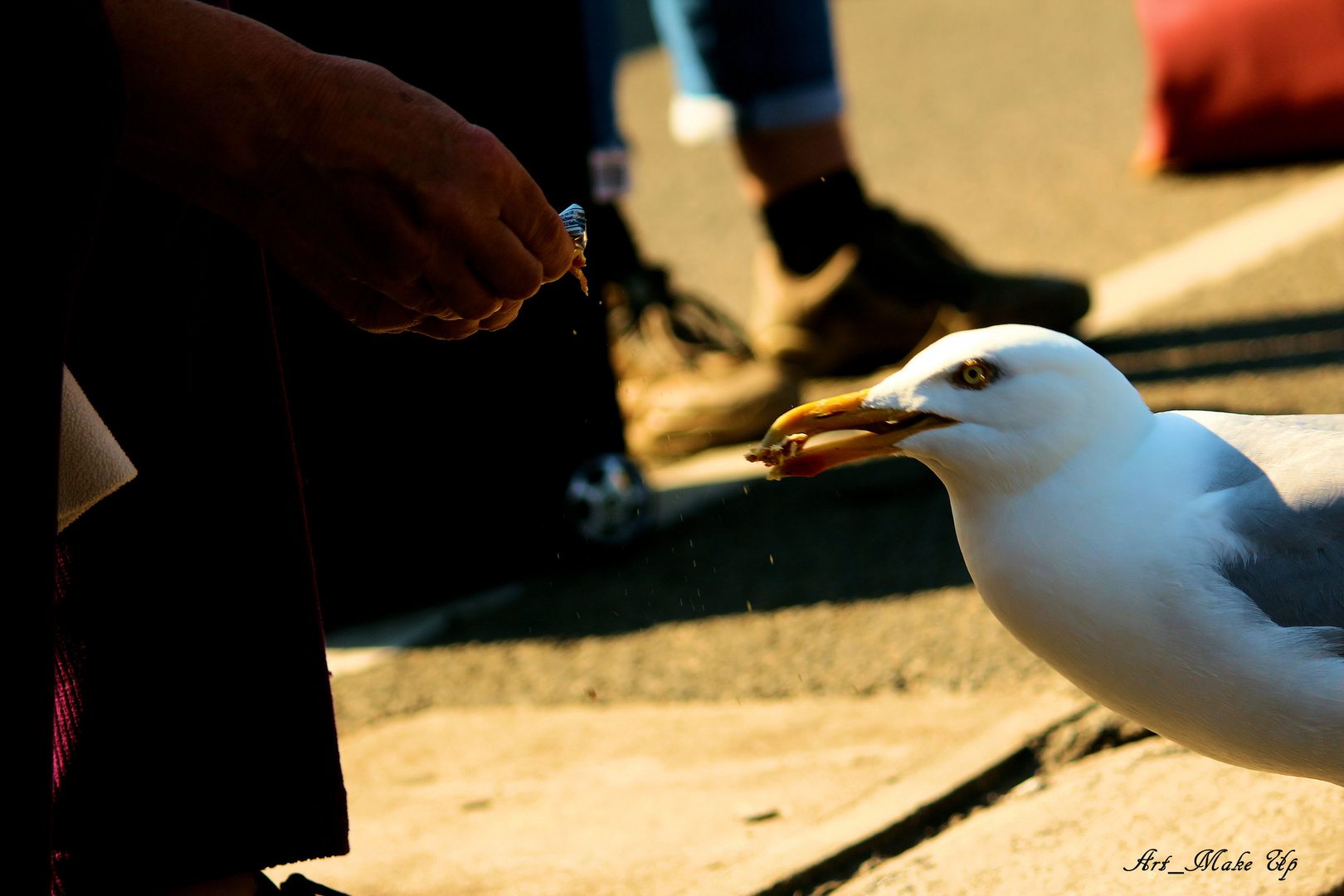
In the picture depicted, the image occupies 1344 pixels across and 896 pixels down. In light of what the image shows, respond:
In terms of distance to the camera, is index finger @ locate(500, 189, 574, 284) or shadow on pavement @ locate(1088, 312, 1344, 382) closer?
index finger @ locate(500, 189, 574, 284)

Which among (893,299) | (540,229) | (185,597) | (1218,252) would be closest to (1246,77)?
(1218,252)

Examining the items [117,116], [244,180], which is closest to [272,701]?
[244,180]

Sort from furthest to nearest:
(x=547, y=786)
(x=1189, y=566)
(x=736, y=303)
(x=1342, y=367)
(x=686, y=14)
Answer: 1. (x=736, y=303)
2. (x=686, y=14)
3. (x=1342, y=367)
4. (x=547, y=786)
5. (x=1189, y=566)

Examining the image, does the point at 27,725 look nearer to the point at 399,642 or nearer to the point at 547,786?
the point at 547,786

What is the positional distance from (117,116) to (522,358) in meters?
1.70

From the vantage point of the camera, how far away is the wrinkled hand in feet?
4.56

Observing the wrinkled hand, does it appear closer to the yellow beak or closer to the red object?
the yellow beak

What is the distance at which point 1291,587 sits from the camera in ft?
5.25

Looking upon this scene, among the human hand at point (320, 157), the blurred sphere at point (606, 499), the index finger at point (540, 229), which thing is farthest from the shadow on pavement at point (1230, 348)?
the human hand at point (320, 157)

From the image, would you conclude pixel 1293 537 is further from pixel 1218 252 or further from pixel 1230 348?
pixel 1218 252

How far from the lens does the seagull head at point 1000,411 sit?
1.61 m

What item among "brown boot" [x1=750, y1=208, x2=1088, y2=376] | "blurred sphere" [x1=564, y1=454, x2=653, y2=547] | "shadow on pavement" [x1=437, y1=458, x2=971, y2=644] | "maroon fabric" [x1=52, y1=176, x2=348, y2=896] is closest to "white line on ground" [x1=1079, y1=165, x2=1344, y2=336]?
"brown boot" [x1=750, y1=208, x2=1088, y2=376]

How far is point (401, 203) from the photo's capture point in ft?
4.63

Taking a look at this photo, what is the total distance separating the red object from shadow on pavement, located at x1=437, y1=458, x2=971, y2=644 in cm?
265
